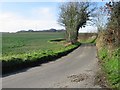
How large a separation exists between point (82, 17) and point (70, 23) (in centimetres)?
346

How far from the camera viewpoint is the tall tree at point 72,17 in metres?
72.2

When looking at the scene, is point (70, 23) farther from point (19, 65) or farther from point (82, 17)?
point (19, 65)

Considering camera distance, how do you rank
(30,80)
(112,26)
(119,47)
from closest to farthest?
(30,80)
(119,47)
(112,26)

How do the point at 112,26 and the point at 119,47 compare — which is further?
the point at 112,26

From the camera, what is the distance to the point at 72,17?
237 feet

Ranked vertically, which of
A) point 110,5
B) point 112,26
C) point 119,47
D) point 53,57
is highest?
point 110,5

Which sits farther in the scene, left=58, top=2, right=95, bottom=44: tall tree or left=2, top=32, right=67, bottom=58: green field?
left=58, top=2, right=95, bottom=44: tall tree

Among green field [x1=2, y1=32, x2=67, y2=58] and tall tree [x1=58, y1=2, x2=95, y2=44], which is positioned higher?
tall tree [x1=58, y1=2, x2=95, y2=44]

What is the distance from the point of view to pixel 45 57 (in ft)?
104

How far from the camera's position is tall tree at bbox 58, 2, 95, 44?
237ft

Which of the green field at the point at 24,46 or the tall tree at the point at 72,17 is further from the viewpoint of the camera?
the tall tree at the point at 72,17

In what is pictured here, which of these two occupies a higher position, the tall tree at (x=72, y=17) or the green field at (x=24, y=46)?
the tall tree at (x=72, y=17)

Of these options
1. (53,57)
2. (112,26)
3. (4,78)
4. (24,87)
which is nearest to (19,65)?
(4,78)

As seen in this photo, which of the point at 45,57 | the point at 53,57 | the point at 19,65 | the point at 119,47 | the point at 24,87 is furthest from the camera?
the point at 53,57
